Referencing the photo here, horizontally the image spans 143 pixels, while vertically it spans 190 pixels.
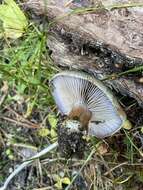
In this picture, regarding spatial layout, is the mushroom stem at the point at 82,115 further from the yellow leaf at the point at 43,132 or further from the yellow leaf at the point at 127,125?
the yellow leaf at the point at 43,132

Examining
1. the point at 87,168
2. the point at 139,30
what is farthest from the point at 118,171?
the point at 139,30

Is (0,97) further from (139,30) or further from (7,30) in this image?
(139,30)

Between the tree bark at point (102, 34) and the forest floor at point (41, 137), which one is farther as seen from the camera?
the forest floor at point (41, 137)

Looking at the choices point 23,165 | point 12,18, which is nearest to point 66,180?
point 23,165

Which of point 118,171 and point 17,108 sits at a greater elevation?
point 17,108

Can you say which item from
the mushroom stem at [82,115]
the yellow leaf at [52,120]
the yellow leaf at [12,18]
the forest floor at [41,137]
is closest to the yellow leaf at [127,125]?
the forest floor at [41,137]

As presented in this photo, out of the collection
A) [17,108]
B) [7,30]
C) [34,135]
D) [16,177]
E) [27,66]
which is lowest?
[16,177]
